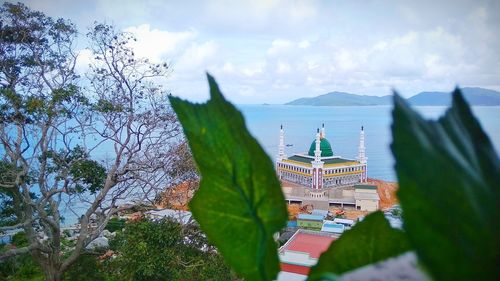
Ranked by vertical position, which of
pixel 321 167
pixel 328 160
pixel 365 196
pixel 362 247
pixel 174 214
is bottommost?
pixel 365 196

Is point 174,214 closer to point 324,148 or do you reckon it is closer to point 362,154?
point 324,148

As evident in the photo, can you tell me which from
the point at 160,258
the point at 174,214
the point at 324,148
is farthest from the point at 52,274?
the point at 324,148

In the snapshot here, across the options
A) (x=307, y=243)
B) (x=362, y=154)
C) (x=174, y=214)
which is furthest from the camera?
(x=362, y=154)

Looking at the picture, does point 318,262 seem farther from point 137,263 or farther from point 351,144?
point 351,144

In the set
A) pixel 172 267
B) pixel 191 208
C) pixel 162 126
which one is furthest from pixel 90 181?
pixel 191 208

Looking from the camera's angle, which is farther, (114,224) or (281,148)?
(281,148)

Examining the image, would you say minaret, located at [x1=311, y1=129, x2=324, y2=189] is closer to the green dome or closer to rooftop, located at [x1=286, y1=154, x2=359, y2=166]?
rooftop, located at [x1=286, y1=154, x2=359, y2=166]

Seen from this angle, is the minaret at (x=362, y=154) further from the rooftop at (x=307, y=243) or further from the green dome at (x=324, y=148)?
the rooftop at (x=307, y=243)
